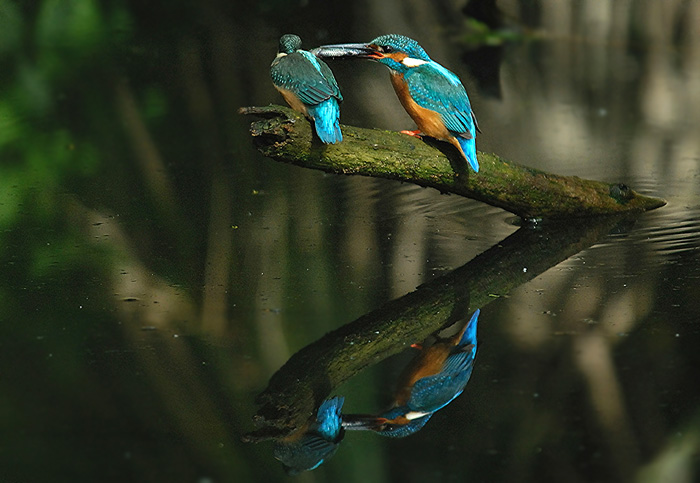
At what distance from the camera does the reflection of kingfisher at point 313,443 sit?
221cm

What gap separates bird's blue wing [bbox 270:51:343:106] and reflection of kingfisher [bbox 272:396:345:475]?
3.70 ft

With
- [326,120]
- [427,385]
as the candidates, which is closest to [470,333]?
[427,385]

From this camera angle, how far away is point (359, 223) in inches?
149

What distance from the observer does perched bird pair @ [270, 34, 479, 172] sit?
10.3 feet

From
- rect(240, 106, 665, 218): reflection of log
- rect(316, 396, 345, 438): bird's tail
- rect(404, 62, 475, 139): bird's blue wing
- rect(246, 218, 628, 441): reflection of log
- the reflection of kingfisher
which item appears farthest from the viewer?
rect(404, 62, 475, 139): bird's blue wing

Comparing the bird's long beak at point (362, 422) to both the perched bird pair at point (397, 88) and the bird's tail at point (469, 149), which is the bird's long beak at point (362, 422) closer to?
the perched bird pair at point (397, 88)

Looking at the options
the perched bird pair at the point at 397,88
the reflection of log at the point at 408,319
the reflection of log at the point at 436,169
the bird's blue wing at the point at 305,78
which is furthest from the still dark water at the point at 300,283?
the bird's blue wing at the point at 305,78

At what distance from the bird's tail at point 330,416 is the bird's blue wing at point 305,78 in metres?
1.08

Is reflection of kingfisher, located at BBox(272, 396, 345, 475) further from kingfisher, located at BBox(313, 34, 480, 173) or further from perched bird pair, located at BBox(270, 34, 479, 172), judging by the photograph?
kingfisher, located at BBox(313, 34, 480, 173)

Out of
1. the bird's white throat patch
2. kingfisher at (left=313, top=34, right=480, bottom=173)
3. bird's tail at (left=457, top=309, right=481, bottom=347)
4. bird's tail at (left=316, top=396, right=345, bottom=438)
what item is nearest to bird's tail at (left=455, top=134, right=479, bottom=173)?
kingfisher at (left=313, top=34, right=480, bottom=173)

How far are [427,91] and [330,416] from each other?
1.38 metres

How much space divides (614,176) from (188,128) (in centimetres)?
240

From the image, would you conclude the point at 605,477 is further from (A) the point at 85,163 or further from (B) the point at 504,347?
(A) the point at 85,163

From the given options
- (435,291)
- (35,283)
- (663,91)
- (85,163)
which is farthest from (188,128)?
(663,91)
